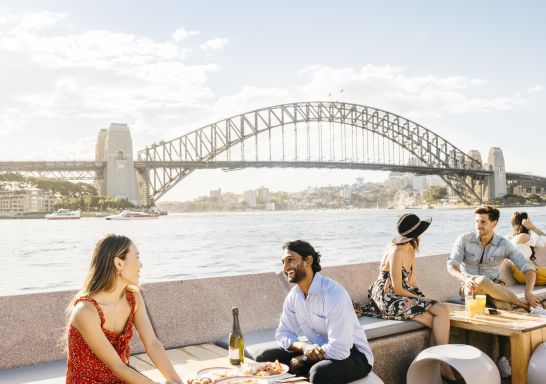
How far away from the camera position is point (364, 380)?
2268 millimetres

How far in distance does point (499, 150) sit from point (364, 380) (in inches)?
2127

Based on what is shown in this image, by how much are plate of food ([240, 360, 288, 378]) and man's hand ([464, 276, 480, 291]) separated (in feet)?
5.57

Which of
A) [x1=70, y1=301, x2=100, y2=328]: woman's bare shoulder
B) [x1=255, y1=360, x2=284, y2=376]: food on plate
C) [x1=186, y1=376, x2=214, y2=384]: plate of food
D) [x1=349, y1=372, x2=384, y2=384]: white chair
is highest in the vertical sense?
[x1=70, y1=301, x2=100, y2=328]: woman's bare shoulder

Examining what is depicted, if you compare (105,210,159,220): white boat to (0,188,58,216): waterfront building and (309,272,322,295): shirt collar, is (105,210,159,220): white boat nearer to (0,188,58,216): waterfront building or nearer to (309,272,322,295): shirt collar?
(0,188,58,216): waterfront building

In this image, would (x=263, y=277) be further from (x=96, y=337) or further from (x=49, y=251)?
(x=49, y=251)

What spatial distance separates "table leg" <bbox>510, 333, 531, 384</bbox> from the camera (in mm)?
2623

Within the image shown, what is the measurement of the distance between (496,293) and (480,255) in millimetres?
372

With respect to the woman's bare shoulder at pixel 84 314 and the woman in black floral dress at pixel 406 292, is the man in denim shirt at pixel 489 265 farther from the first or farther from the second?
the woman's bare shoulder at pixel 84 314

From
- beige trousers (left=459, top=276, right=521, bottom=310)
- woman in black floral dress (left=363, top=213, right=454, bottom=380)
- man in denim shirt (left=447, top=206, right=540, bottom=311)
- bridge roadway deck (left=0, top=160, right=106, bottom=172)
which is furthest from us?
bridge roadway deck (left=0, top=160, right=106, bottom=172)

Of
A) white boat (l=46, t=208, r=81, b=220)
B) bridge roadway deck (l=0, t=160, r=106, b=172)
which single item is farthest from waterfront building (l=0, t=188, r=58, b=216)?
bridge roadway deck (l=0, t=160, r=106, b=172)

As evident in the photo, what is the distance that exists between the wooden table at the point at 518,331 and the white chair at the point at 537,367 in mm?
19

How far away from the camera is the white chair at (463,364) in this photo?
2436mm

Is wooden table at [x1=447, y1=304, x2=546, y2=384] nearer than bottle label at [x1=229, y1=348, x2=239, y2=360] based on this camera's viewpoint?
No

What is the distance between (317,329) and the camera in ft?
7.57
